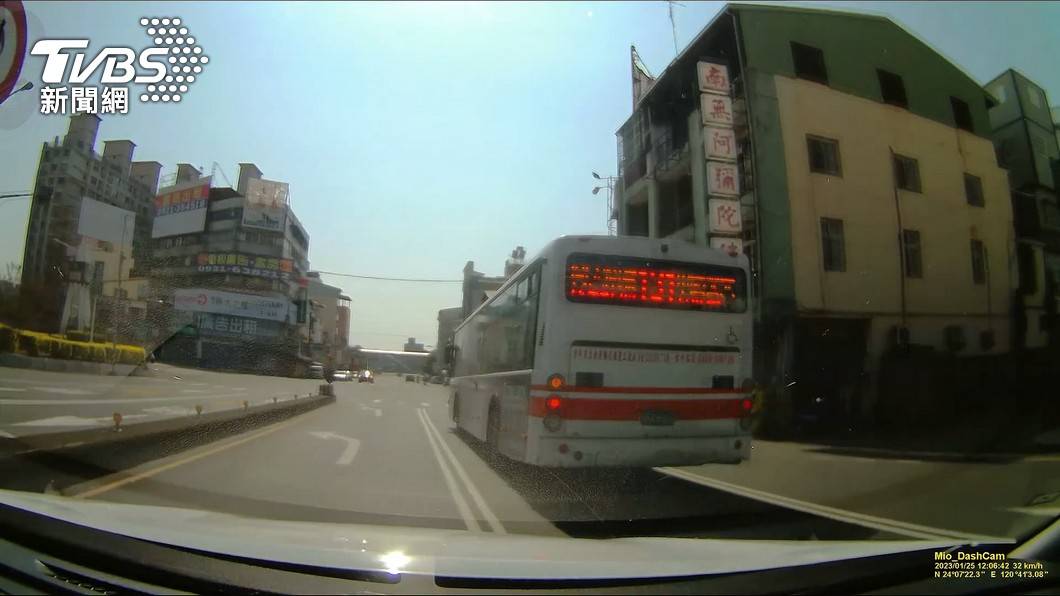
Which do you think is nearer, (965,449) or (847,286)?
(965,449)

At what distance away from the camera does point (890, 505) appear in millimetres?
5160

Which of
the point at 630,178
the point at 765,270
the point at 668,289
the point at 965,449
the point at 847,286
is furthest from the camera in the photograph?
the point at 630,178

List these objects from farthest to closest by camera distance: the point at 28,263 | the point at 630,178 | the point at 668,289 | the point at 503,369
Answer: the point at 630,178 < the point at 503,369 < the point at 28,263 < the point at 668,289

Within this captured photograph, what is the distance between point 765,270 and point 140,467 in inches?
484

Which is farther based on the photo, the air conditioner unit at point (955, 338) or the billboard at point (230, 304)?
the air conditioner unit at point (955, 338)

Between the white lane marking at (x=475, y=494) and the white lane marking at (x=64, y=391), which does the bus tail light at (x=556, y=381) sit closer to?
the white lane marking at (x=475, y=494)

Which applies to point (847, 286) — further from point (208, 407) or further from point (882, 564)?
point (208, 407)

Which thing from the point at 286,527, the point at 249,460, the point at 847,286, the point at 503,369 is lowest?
the point at 249,460

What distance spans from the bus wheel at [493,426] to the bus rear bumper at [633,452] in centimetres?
214

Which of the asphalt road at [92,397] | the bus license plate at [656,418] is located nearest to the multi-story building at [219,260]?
the asphalt road at [92,397]

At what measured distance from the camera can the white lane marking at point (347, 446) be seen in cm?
703

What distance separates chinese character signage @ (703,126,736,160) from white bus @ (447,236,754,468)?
7212 mm

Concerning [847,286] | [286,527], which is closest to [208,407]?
[286,527]

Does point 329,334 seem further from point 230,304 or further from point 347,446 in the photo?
point 347,446
